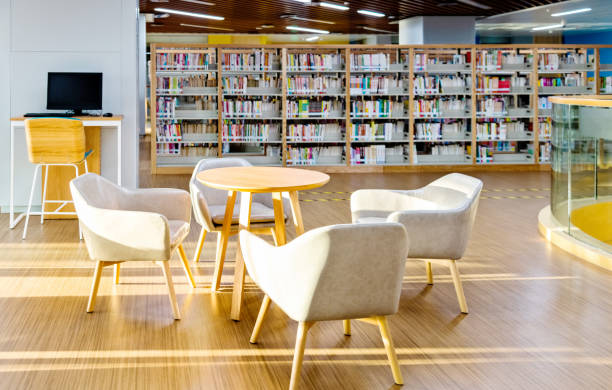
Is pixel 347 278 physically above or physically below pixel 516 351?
above

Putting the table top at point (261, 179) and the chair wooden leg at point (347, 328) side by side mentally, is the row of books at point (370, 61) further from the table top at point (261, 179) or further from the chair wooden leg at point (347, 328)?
the chair wooden leg at point (347, 328)

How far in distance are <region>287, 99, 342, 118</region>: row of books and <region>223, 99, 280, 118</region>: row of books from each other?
0.25 m

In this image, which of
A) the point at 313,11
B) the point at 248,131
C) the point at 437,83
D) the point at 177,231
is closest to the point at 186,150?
the point at 248,131

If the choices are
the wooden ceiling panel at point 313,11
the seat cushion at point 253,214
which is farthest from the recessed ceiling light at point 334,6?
the seat cushion at point 253,214

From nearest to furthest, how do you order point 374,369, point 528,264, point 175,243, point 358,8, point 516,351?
point 374,369
point 516,351
point 175,243
point 528,264
point 358,8

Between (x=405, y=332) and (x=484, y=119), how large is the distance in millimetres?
8388

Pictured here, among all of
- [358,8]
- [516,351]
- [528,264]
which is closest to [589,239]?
[528,264]

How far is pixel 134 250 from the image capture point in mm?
3738

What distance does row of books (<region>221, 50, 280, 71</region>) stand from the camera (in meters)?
10.7

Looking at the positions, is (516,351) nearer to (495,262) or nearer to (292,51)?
(495,262)

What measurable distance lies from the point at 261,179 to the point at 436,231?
109cm

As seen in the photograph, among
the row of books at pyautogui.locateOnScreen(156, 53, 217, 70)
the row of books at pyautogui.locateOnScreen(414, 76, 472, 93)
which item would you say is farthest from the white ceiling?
the row of books at pyautogui.locateOnScreen(156, 53, 217, 70)

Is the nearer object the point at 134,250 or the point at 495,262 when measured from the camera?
the point at 134,250

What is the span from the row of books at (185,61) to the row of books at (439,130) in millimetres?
3488
